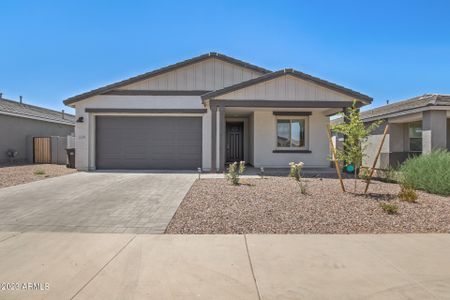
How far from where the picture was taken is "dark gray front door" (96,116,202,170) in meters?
14.8

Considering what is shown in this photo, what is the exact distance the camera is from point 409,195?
7332mm

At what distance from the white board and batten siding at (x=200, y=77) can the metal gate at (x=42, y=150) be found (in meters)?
8.69

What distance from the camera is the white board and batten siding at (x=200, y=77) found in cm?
1520

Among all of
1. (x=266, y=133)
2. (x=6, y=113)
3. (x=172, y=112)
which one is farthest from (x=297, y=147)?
(x=6, y=113)

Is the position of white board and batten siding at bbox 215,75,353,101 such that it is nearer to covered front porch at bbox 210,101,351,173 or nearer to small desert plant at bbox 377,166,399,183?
covered front porch at bbox 210,101,351,173

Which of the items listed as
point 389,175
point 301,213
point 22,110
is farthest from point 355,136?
point 22,110

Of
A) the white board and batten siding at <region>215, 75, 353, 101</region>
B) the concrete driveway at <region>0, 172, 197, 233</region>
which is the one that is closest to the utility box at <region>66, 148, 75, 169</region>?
the concrete driveway at <region>0, 172, 197, 233</region>

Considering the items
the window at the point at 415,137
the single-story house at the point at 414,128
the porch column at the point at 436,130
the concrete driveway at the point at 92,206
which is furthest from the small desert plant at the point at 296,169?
the window at the point at 415,137

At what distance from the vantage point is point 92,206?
7055 millimetres

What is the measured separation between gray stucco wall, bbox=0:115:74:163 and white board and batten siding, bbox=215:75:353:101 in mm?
15135

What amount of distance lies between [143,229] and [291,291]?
305 centimetres

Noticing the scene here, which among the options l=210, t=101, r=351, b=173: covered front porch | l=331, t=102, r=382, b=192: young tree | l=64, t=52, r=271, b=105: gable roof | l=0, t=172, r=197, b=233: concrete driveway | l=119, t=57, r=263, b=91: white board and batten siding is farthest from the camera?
l=210, t=101, r=351, b=173: covered front porch

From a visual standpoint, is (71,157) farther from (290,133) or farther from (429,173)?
(429,173)

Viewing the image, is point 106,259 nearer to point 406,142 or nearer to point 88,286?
point 88,286
